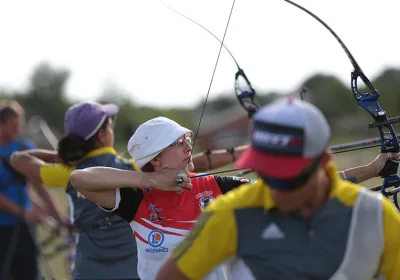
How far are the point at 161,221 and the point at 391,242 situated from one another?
A: 129 cm

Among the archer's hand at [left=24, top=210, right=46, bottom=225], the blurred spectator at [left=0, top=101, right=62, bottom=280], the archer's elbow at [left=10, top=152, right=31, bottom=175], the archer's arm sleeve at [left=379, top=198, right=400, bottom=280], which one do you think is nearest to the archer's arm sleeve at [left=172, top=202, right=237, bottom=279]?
the archer's arm sleeve at [left=379, top=198, right=400, bottom=280]

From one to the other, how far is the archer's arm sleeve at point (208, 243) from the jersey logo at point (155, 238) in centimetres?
106

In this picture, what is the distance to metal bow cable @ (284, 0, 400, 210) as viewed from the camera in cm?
347

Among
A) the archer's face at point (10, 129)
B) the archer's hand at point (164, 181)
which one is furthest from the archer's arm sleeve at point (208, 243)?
the archer's face at point (10, 129)

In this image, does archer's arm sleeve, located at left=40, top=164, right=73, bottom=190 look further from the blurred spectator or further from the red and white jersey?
the blurred spectator

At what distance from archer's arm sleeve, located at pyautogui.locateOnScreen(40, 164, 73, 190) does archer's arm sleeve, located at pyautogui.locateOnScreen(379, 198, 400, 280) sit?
2598 mm

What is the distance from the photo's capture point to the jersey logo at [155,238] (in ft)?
10.7

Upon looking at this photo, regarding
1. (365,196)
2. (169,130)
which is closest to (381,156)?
(169,130)

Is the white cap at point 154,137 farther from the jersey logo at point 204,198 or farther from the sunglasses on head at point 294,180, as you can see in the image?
the sunglasses on head at point 294,180

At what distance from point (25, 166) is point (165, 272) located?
9.48 feet

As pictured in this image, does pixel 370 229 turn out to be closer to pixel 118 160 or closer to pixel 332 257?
pixel 332 257

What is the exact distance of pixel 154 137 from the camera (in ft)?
10.8

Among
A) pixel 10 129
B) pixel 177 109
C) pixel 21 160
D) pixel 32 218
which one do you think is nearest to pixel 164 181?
pixel 21 160

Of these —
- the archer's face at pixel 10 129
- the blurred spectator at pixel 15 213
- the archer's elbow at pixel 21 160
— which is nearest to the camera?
the archer's elbow at pixel 21 160
